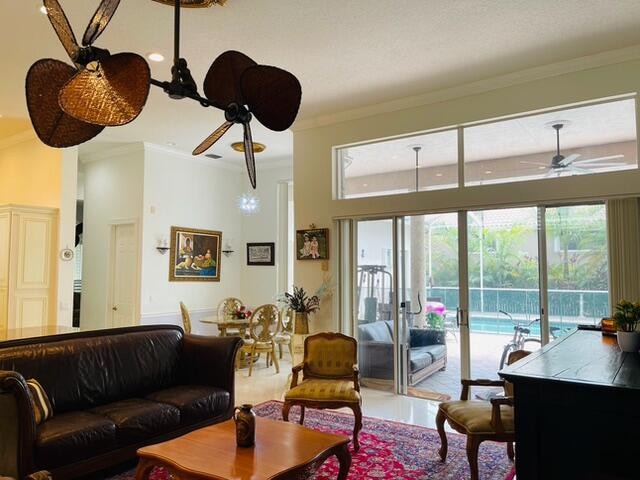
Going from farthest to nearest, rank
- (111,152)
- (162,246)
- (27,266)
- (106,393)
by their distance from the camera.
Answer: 1. (111,152)
2. (162,246)
3. (27,266)
4. (106,393)

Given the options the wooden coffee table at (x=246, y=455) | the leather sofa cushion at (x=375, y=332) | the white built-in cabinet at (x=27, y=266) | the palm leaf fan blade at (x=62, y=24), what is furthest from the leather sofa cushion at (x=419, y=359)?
the white built-in cabinet at (x=27, y=266)

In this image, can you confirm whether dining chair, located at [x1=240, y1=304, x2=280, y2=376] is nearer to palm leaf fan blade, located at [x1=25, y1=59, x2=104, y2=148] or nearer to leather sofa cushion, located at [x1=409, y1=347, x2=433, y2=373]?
leather sofa cushion, located at [x1=409, y1=347, x2=433, y2=373]

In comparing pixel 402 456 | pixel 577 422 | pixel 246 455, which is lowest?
pixel 402 456

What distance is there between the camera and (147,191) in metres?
7.17

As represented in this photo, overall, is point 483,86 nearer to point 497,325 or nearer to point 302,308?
point 497,325

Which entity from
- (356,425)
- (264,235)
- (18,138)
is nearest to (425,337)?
(356,425)

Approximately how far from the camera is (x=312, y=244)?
5.91 meters

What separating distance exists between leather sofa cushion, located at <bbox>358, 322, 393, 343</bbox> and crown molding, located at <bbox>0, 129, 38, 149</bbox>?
552 cm

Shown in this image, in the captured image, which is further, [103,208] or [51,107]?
[103,208]

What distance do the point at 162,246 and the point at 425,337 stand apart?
14.4 ft

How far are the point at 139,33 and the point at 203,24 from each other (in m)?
0.60

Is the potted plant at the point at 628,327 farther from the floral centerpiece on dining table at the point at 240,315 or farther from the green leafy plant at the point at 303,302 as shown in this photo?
the floral centerpiece on dining table at the point at 240,315

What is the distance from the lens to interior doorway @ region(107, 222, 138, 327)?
7199 millimetres

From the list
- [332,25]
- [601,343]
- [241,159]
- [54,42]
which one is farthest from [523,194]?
[241,159]
